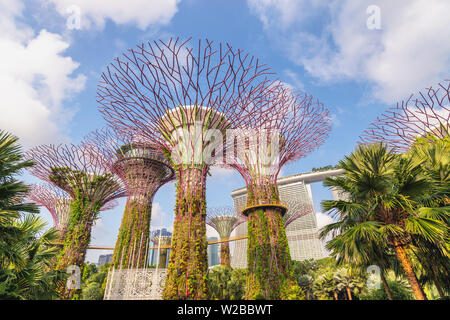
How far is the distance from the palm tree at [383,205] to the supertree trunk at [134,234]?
1250 centimetres

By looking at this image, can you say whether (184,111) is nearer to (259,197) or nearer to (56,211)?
(259,197)

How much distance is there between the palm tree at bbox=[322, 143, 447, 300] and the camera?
591cm

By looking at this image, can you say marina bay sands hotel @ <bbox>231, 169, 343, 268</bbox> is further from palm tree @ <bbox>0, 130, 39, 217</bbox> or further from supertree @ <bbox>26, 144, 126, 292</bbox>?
palm tree @ <bbox>0, 130, 39, 217</bbox>

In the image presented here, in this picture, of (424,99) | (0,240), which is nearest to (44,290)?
(0,240)

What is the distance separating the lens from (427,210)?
19.6 feet

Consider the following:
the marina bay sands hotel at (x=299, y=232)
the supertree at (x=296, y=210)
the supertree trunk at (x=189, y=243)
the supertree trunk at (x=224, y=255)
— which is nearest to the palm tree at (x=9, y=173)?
the supertree trunk at (x=189, y=243)

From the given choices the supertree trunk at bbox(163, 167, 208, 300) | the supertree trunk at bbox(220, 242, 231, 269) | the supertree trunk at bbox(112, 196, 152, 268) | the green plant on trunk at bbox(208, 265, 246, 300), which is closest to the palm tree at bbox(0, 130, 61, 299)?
the supertree trunk at bbox(163, 167, 208, 300)

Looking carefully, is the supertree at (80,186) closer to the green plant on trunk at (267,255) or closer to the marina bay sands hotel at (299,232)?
the green plant on trunk at (267,255)

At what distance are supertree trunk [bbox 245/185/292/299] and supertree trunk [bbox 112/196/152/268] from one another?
7.48 meters

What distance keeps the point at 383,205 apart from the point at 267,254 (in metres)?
5.70

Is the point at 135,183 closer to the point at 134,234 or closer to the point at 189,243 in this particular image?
the point at 134,234

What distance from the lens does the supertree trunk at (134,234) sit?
15.5m

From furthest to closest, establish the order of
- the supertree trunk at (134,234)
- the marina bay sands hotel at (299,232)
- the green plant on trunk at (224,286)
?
the marina bay sands hotel at (299,232)
the green plant on trunk at (224,286)
the supertree trunk at (134,234)

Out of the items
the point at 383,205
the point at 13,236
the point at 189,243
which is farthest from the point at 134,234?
the point at 383,205
